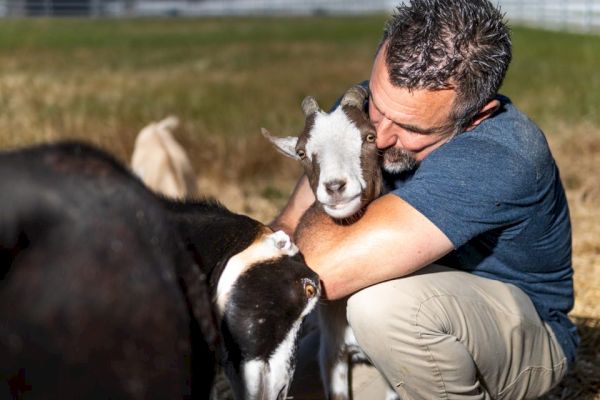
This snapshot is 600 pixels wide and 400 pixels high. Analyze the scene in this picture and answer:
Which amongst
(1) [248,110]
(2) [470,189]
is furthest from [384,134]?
(1) [248,110]

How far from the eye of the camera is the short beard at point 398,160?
4.59 metres

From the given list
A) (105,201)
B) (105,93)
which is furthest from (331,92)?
(105,201)

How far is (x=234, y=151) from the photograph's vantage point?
1168 cm

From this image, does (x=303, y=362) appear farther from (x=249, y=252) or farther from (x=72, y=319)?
(x=72, y=319)

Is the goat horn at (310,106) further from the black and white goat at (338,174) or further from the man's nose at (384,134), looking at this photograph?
the man's nose at (384,134)

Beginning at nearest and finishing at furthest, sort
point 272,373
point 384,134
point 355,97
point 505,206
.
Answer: point 272,373 < point 505,206 < point 384,134 < point 355,97

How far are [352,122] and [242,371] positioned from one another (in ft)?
4.52

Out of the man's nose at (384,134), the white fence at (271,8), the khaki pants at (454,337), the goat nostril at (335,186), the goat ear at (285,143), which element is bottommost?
the white fence at (271,8)

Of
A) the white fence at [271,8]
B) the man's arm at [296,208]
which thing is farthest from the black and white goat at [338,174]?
the white fence at [271,8]

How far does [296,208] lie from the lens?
5094mm

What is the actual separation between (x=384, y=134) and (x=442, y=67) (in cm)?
46

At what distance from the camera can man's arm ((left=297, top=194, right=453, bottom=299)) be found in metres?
4.09

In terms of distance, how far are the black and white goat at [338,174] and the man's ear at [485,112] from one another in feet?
1.47

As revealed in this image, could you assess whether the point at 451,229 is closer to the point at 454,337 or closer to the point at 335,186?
the point at 454,337
